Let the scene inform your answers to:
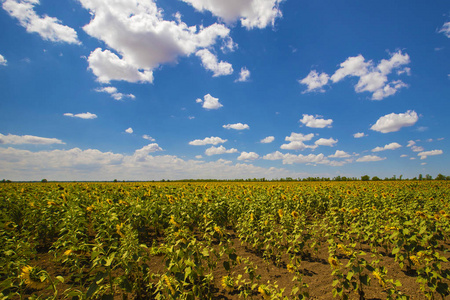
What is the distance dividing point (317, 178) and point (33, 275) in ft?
160

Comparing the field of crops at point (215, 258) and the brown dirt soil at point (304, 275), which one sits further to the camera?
the brown dirt soil at point (304, 275)

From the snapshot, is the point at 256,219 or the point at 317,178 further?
the point at 317,178

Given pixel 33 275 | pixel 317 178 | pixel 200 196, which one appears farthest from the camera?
pixel 317 178

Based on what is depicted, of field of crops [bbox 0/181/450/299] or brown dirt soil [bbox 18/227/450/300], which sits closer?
field of crops [bbox 0/181/450/299]

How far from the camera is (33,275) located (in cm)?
239

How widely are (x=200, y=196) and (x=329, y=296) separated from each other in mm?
4888

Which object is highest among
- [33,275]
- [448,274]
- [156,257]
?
[33,275]

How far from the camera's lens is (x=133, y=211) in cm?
532

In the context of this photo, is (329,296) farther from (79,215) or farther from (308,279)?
(79,215)

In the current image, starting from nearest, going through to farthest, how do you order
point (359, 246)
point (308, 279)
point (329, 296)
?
point (329, 296) < point (308, 279) < point (359, 246)

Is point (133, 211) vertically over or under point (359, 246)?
over

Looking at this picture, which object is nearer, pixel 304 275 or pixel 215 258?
pixel 304 275

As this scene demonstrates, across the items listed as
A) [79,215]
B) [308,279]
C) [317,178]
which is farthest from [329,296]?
[317,178]

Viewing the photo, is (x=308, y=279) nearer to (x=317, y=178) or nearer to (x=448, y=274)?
(x=448, y=274)
